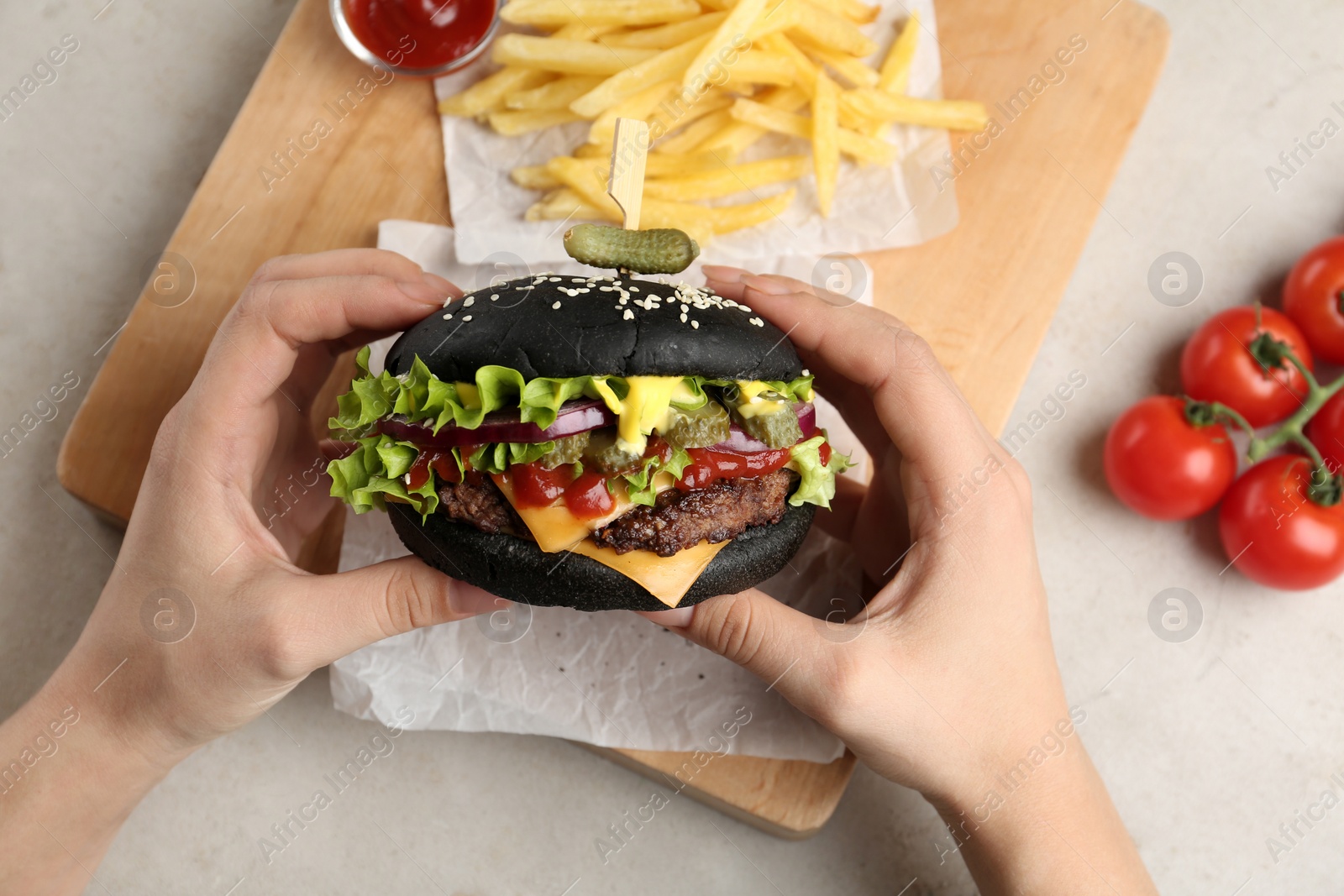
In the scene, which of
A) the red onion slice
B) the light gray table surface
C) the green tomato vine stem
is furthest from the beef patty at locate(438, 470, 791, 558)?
the green tomato vine stem

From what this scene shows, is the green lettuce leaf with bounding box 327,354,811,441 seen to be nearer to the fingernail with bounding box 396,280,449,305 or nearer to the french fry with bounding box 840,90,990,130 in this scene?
the fingernail with bounding box 396,280,449,305

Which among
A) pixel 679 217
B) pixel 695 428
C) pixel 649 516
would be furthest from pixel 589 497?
pixel 679 217

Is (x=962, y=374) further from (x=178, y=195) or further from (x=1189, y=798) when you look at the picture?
(x=178, y=195)

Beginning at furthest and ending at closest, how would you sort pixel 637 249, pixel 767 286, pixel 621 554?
1. pixel 767 286
2. pixel 637 249
3. pixel 621 554

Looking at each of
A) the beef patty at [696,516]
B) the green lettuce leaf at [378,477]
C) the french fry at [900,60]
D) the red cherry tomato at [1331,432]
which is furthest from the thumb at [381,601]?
the red cherry tomato at [1331,432]

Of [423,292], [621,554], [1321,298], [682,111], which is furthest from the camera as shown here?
[1321,298]

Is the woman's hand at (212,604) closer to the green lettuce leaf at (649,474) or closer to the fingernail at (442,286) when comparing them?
the fingernail at (442,286)

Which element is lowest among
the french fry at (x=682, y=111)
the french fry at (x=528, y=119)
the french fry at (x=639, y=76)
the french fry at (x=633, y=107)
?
the french fry at (x=682, y=111)

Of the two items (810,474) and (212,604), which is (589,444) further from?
(212,604)
